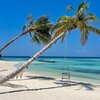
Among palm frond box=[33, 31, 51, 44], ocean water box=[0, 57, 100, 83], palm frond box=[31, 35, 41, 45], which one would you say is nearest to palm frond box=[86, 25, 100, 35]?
ocean water box=[0, 57, 100, 83]

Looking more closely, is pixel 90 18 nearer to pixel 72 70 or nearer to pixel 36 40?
pixel 36 40

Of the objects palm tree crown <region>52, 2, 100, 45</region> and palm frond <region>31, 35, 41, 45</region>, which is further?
palm frond <region>31, 35, 41, 45</region>

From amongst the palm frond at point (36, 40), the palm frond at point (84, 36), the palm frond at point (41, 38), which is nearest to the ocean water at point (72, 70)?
the palm frond at point (36, 40)

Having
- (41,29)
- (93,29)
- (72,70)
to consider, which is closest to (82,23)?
(93,29)

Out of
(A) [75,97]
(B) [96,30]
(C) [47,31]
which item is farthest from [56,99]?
(C) [47,31]

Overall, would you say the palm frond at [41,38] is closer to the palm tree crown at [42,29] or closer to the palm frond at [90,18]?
the palm tree crown at [42,29]

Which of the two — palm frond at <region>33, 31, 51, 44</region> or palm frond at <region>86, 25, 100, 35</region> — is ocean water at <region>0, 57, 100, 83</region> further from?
palm frond at <region>86, 25, 100, 35</region>

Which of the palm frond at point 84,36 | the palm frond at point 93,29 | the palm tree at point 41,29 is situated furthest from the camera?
the palm tree at point 41,29

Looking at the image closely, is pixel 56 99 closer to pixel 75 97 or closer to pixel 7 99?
pixel 75 97

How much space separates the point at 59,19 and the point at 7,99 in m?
9.59

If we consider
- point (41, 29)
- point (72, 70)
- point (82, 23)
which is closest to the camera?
point (82, 23)

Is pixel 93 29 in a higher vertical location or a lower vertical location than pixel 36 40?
lower

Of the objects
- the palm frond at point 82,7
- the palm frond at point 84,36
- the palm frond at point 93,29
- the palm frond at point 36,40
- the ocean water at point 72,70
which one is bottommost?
the ocean water at point 72,70

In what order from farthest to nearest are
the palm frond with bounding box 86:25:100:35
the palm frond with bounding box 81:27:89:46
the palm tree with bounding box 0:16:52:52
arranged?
the palm tree with bounding box 0:16:52:52
the palm frond with bounding box 81:27:89:46
the palm frond with bounding box 86:25:100:35
